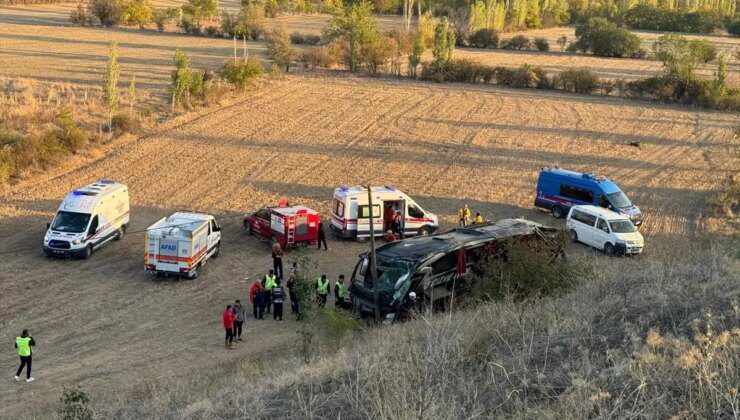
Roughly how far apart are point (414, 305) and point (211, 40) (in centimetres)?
5911

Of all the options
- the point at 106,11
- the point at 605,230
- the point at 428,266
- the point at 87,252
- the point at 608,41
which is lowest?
the point at 87,252

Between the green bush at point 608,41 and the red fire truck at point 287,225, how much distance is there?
57236 mm

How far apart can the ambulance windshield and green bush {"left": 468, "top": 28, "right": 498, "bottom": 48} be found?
59153 millimetres

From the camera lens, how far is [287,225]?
21.7 m

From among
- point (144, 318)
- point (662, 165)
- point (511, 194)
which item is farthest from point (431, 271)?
point (662, 165)

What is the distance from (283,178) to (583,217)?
11.5m

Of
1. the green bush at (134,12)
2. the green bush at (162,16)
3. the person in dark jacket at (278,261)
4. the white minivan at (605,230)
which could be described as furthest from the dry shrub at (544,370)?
the green bush at (134,12)

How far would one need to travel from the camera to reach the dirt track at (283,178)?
16.3 metres

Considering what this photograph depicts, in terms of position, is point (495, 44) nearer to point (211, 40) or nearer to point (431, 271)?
point (211, 40)

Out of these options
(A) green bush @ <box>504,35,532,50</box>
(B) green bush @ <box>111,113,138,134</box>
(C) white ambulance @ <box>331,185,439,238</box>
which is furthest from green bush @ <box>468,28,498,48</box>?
(C) white ambulance @ <box>331,185,439,238</box>

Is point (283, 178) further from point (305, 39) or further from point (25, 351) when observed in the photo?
point (305, 39)

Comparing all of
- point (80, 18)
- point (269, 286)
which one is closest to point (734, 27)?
point (80, 18)

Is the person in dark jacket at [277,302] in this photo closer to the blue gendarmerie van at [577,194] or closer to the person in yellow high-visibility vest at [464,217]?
the person in yellow high-visibility vest at [464,217]

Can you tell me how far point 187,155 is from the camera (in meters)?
31.2
